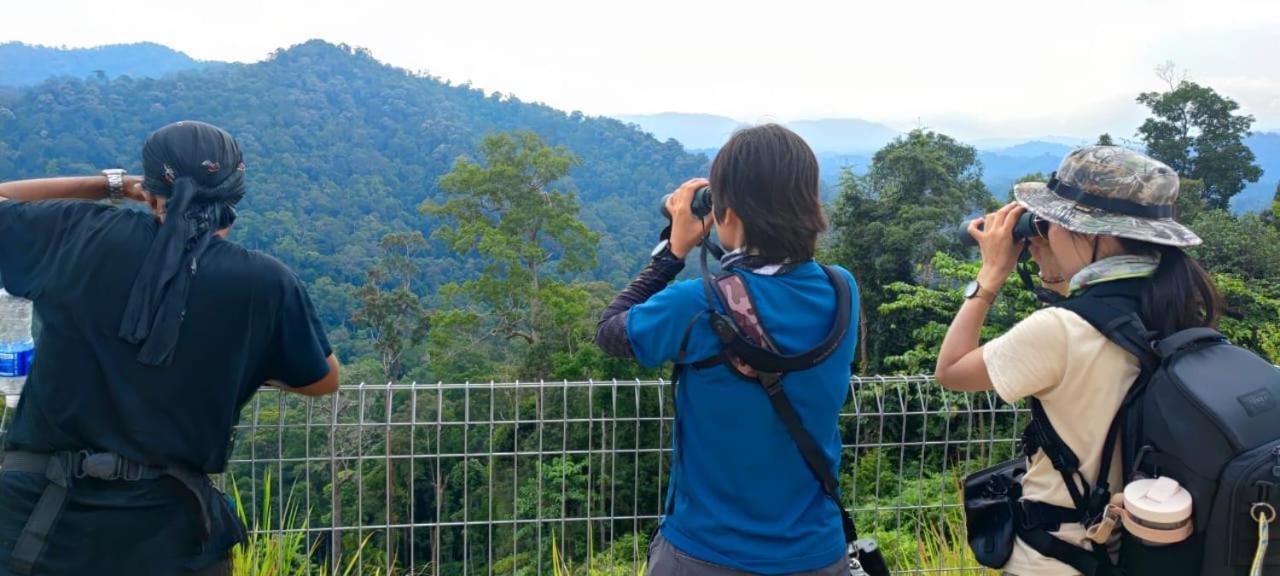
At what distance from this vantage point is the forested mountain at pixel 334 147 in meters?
42.0

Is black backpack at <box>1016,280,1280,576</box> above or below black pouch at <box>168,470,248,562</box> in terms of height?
above

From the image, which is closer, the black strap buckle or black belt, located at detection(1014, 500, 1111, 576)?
the black strap buckle

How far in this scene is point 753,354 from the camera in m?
1.43

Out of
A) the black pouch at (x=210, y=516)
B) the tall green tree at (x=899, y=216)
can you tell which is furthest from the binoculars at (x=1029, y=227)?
the tall green tree at (x=899, y=216)

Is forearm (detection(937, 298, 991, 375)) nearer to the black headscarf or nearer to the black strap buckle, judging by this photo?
the black strap buckle

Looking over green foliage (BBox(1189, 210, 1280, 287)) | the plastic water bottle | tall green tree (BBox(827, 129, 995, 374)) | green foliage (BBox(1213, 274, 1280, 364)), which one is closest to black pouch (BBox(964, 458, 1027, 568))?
the plastic water bottle

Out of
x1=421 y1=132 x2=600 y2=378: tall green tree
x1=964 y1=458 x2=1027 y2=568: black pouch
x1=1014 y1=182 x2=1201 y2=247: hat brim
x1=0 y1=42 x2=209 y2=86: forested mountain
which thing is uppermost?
x1=1014 y1=182 x2=1201 y2=247: hat brim

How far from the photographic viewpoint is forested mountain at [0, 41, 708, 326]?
42.0 m

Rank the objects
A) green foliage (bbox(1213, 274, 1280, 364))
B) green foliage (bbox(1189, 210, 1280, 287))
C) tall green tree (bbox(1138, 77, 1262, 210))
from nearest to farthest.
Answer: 1. green foliage (bbox(1213, 274, 1280, 364))
2. green foliage (bbox(1189, 210, 1280, 287))
3. tall green tree (bbox(1138, 77, 1262, 210))

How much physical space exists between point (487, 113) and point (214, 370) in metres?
82.3

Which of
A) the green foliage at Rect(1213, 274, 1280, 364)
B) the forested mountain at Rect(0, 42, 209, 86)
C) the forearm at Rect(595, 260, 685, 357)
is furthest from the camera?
the forested mountain at Rect(0, 42, 209, 86)

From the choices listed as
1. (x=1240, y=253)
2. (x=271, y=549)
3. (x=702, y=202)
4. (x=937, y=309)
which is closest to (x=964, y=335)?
(x=702, y=202)

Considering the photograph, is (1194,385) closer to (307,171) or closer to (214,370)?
(214,370)

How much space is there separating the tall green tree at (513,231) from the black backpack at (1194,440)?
66.1 ft
